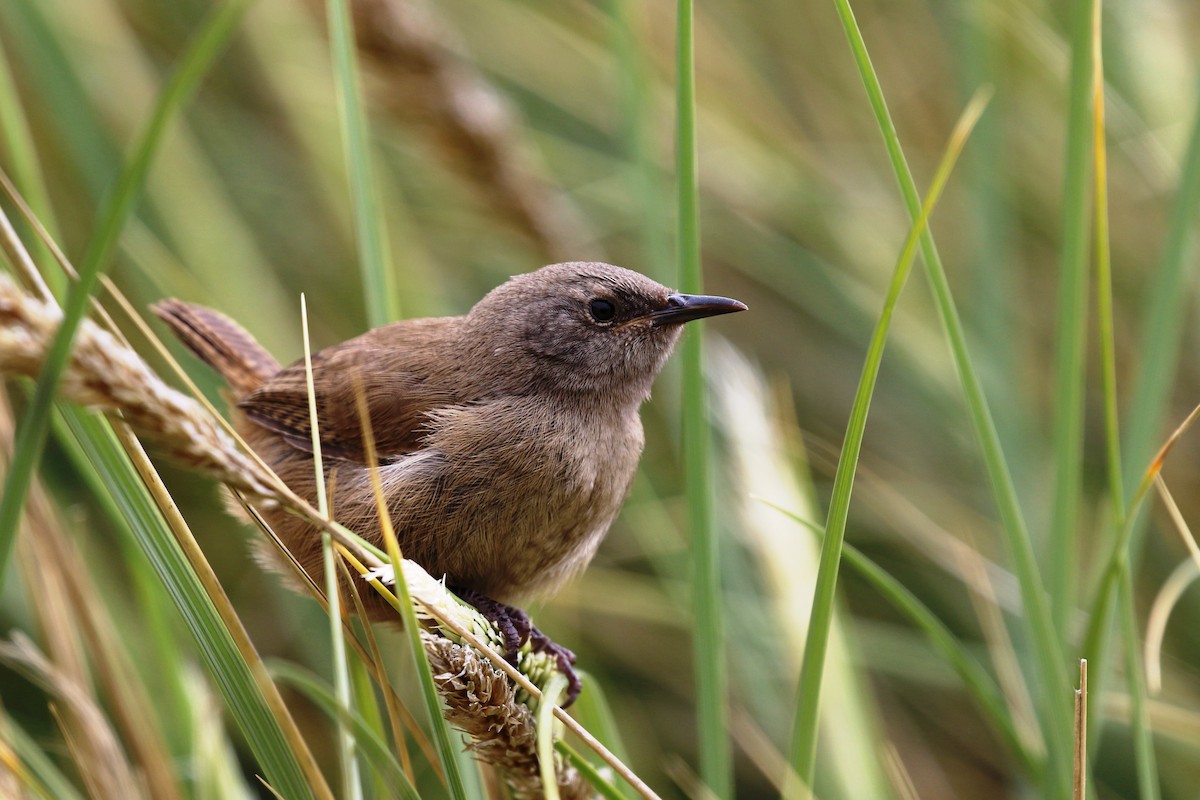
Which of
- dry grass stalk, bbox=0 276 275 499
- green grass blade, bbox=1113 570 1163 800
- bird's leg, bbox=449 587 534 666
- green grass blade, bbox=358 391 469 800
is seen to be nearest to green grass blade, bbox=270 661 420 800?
green grass blade, bbox=358 391 469 800

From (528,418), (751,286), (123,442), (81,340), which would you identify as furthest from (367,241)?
(751,286)

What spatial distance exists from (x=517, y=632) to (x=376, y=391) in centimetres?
63

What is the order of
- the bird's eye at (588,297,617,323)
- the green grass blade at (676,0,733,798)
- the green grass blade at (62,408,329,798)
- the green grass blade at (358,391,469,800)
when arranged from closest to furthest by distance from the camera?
1. the green grass blade at (358,391,469,800)
2. the green grass blade at (62,408,329,798)
3. the green grass blade at (676,0,733,798)
4. the bird's eye at (588,297,617,323)

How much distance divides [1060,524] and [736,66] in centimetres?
256

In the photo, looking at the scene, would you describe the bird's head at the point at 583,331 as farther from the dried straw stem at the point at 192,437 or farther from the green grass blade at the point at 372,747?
the green grass blade at the point at 372,747

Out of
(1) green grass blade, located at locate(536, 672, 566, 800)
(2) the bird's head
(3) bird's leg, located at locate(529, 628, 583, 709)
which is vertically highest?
(2) the bird's head

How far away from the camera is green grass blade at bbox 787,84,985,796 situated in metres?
1.51

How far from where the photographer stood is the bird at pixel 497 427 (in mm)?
2270

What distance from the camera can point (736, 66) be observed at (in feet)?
13.5

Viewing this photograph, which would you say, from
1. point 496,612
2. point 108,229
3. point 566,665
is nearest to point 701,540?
point 566,665

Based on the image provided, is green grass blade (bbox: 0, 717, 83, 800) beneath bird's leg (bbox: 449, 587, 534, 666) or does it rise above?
beneath

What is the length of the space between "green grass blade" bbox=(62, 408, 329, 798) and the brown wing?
89 centimetres

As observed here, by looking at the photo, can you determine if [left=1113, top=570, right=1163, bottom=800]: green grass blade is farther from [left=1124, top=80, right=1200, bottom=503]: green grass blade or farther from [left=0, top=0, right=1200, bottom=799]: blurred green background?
[left=0, top=0, right=1200, bottom=799]: blurred green background

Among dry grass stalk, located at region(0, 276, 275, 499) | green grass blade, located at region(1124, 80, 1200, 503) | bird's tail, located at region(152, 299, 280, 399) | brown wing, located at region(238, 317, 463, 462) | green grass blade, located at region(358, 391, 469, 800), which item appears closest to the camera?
dry grass stalk, located at region(0, 276, 275, 499)
